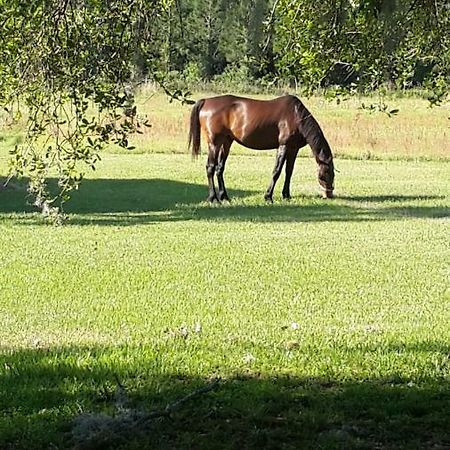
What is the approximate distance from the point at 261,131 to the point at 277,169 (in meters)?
1.16

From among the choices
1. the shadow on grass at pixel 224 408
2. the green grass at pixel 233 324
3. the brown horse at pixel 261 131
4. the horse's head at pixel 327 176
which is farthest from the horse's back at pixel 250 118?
the shadow on grass at pixel 224 408

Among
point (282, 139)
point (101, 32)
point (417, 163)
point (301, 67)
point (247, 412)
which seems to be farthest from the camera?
point (417, 163)

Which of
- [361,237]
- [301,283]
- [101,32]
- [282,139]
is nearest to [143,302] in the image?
[301,283]

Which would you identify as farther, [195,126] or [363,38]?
[195,126]

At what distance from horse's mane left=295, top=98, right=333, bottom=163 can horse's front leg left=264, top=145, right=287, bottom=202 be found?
58 centimetres

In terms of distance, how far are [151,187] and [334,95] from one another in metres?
13.7

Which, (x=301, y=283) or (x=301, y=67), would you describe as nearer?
(x=301, y=67)

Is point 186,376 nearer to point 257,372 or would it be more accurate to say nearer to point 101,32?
point 257,372

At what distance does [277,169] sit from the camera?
62.0 feet

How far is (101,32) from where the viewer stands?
484 cm

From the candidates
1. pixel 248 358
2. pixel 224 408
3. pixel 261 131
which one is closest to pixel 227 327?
pixel 248 358

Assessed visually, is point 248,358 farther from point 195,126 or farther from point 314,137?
point 195,126

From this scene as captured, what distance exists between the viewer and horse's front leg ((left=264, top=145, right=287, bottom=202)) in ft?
61.8

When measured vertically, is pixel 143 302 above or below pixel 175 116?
below
